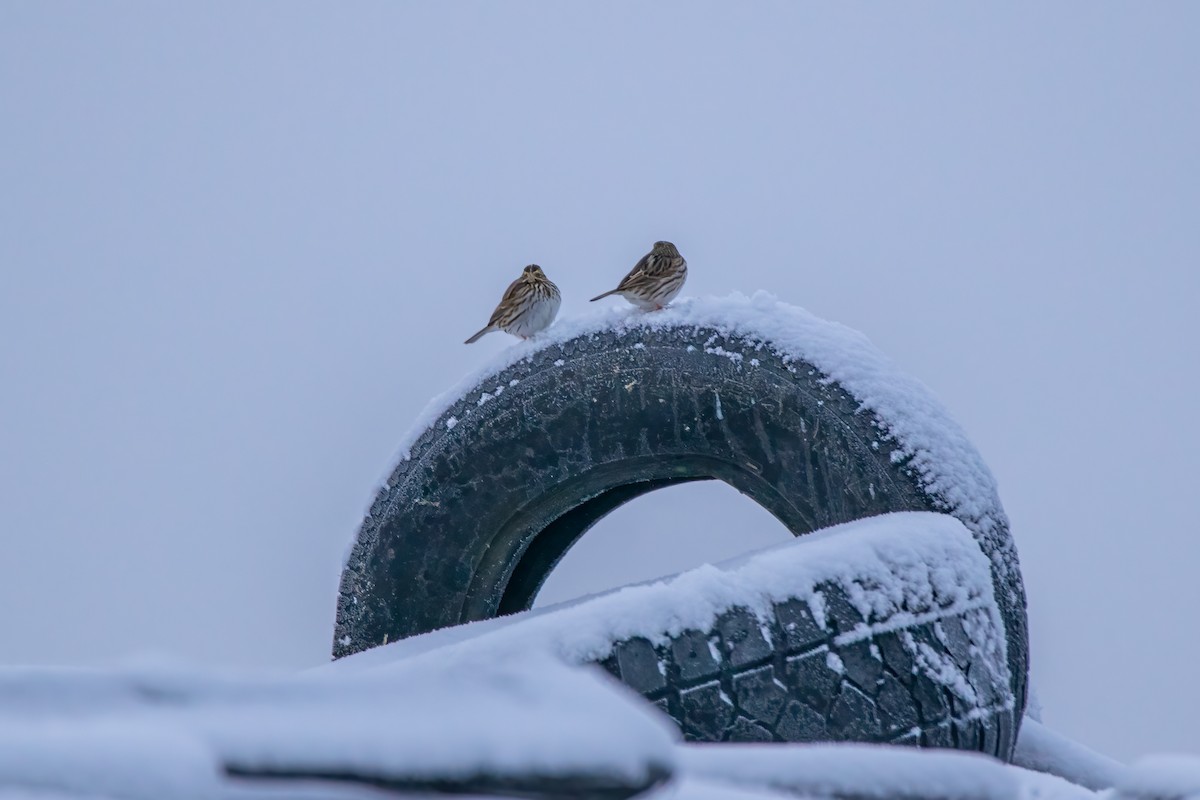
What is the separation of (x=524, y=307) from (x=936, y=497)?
139cm

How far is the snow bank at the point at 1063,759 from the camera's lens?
2619mm

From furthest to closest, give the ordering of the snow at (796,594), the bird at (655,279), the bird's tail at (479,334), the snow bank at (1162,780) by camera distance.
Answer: the bird's tail at (479,334), the bird at (655,279), the snow at (796,594), the snow bank at (1162,780)

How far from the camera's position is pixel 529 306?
3666mm

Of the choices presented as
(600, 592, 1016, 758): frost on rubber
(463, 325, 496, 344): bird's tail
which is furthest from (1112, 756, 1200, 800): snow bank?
(463, 325, 496, 344): bird's tail

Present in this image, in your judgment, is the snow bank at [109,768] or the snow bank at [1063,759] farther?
the snow bank at [1063,759]

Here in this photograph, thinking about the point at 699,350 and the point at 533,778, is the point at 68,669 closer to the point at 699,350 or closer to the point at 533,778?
the point at 533,778

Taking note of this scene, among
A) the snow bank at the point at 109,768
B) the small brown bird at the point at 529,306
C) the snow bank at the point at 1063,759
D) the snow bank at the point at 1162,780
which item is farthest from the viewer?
the small brown bird at the point at 529,306

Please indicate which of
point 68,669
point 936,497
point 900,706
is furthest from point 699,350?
point 68,669

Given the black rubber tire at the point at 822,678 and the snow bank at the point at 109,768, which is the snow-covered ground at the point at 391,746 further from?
the black rubber tire at the point at 822,678

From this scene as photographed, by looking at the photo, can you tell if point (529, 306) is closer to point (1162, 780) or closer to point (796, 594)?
point (796, 594)

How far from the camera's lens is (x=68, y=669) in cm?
85

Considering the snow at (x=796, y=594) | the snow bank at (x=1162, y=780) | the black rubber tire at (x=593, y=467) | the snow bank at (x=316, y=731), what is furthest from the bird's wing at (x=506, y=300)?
the snow bank at (x=316, y=731)

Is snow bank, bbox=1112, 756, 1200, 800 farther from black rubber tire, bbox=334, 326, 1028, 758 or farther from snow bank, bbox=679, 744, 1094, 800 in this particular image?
black rubber tire, bbox=334, 326, 1028, 758

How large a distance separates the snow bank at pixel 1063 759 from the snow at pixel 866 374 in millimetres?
307
